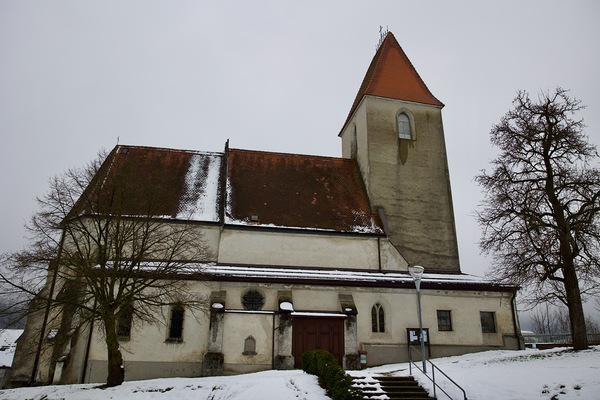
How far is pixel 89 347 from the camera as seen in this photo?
18.5 metres

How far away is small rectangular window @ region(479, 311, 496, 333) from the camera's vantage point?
22.0 meters

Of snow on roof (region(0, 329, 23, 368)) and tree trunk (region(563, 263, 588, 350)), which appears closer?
tree trunk (region(563, 263, 588, 350))

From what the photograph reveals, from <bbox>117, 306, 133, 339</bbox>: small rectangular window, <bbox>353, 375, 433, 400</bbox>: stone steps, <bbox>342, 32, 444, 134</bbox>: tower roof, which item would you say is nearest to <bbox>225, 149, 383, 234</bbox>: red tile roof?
<bbox>342, 32, 444, 134</bbox>: tower roof

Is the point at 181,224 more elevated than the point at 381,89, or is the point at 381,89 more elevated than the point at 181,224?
the point at 381,89

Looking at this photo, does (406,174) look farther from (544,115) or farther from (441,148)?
(544,115)

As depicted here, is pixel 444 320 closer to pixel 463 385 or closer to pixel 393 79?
pixel 463 385

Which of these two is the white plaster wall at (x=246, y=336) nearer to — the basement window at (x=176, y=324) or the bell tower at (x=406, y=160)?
the basement window at (x=176, y=324)

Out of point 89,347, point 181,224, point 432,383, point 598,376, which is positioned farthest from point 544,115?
point 89,347

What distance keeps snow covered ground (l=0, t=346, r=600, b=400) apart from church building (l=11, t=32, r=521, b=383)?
10.9 feet

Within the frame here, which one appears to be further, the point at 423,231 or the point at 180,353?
the point at 423,231

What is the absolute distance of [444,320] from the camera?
21.8 m

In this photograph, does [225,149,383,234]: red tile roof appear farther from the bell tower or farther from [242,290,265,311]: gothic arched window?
[242,290,265,311]: gothic arched window

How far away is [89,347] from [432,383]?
1366 centimetres

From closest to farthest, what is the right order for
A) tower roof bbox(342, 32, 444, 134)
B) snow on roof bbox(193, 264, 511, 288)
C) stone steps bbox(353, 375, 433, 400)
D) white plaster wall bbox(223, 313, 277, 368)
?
stone steps bbox(353, 375, 433, 400), white plaster wall bbox(223, 313, 277, 368), snow on roof bbox(193, 264, 511, 288), tower roof bbox(342, 32, 444, 134)
